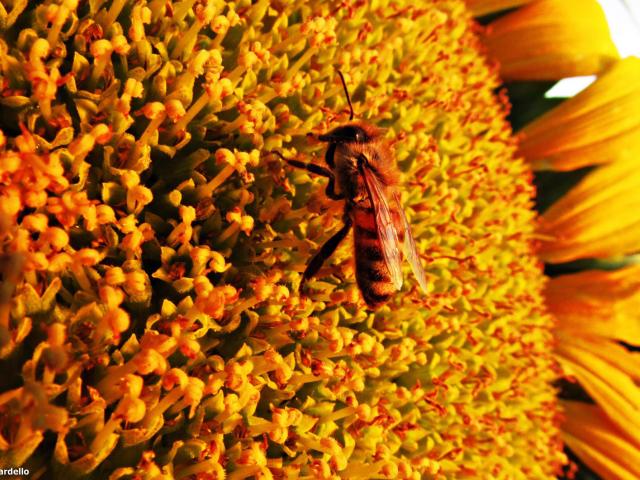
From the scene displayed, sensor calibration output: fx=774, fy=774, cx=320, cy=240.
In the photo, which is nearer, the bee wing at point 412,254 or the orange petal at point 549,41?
the bee wing at point 412,254

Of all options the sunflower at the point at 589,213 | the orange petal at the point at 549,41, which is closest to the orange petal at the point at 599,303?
the sunflower at the point at 589,213

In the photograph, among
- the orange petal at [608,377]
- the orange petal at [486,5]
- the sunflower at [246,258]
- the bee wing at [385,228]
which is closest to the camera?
the sunflower at [246,258]

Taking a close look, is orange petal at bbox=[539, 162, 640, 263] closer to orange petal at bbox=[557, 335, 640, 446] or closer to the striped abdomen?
orange petal at bbox=[557, 335, 640, 446]

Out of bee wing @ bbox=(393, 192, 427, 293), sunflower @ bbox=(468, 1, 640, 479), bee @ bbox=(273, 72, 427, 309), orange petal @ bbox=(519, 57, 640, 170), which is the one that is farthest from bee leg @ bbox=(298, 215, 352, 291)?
orange petal @ bbox=(519, 57, 640, 170)

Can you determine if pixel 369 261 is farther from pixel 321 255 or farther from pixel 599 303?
pixel 599 303

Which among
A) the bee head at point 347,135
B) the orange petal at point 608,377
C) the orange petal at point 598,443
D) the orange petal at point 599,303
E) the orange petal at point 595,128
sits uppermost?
the orange petal at point 595,128

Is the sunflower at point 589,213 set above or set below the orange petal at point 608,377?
above

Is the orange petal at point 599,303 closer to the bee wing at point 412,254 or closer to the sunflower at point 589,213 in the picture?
the sunflower at point 589,213
